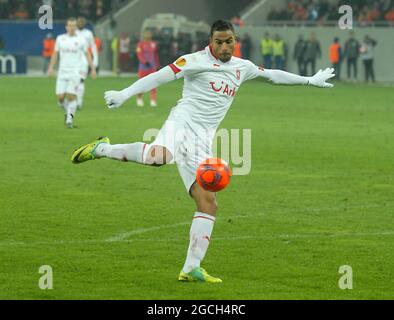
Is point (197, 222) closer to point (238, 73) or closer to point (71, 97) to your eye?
point (238, 73)

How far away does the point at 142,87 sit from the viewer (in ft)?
34.2

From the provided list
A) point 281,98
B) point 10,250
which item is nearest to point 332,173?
point 10,250

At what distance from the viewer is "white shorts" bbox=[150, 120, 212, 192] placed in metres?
10.4

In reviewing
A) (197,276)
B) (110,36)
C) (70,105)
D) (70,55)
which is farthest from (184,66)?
(110,36)

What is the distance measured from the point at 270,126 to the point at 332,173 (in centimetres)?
894

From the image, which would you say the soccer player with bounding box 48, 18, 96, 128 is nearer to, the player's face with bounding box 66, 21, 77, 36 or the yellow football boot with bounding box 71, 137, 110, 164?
the player's face with bounding box 66, 21, 77, 36

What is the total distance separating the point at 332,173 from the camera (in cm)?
1881

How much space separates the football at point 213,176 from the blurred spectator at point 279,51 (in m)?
44.2

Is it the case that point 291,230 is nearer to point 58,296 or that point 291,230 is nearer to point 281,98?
point 58,296

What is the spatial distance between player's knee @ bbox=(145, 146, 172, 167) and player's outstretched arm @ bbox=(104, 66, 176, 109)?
54 cm

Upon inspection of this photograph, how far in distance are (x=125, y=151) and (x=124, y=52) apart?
1865 inches

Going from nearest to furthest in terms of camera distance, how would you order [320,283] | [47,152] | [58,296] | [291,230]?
[58,296] → [320,283] → [291,230] → [47,152]

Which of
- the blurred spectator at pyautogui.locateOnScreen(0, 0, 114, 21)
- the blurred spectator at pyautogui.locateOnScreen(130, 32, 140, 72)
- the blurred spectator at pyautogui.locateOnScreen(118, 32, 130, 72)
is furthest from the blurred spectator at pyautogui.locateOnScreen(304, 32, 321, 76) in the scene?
the blurred spectator at pyautogui.locateOnScreen(0, 0, 114, 21)

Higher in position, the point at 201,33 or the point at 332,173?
the point at 201,33
